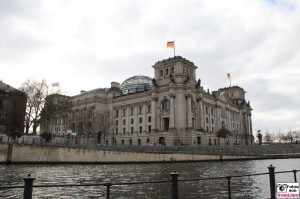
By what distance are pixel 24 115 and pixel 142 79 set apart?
5658cm

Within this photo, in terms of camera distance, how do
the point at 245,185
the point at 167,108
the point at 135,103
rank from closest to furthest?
the point at 245,185
the point at 167,108
the point at 135,103

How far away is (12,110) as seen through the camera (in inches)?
2785

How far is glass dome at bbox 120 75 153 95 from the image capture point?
116 m

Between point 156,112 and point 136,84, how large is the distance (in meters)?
27.8

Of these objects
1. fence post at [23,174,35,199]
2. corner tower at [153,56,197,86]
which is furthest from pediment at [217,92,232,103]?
fence post at [23,174,35,199]

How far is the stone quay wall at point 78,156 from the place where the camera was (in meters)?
48.3

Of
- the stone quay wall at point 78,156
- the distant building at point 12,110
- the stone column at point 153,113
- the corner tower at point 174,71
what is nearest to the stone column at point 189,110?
the corner tower at point 174,71

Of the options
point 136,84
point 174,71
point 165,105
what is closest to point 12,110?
point 165,105

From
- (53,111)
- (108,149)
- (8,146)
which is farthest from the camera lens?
(53,111)

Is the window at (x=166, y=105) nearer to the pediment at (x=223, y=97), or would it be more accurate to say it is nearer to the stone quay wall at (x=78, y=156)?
the pediment at (x=223, y=97)

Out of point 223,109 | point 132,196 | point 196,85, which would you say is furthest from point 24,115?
point 223,109

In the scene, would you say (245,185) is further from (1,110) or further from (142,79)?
(142,79)

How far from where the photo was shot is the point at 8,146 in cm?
4806

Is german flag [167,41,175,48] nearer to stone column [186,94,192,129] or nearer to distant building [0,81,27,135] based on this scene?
stone column [186,94,192,129]
